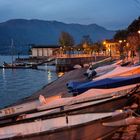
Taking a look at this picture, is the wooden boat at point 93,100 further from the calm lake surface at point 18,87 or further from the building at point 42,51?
the building at point 42,51

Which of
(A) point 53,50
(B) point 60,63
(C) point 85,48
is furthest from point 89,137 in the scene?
(A) point 53,50

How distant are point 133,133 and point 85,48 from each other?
143 m

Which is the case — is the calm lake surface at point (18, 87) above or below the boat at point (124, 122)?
below

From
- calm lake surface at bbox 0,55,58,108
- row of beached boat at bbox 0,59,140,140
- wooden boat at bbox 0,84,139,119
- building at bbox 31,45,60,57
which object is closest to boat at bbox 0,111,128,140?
row of beached boat at bbox 0,59,140,140

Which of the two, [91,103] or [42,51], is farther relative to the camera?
[42,51]

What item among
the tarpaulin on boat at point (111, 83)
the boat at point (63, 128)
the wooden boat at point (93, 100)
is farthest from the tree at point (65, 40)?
the boat at point (63, 128)

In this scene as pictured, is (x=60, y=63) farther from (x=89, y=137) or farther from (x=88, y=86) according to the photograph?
(x=89, y=137)

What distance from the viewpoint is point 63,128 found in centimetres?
1305

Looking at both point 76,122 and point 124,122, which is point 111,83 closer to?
point 76,122

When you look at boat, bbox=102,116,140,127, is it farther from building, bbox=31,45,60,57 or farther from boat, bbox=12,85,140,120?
building, bbox=31,45,60,57

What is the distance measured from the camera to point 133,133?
606 inches

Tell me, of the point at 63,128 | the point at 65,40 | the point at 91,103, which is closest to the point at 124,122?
the point at 63,128

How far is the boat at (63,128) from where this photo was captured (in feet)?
42.8

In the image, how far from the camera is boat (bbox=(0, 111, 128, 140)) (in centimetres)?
1305
